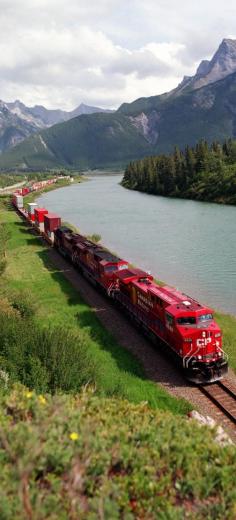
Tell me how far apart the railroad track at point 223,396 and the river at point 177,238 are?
50.4 ft

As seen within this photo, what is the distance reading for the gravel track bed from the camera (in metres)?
23.3

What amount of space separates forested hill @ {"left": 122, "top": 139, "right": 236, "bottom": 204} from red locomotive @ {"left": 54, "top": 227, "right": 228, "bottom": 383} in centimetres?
8385

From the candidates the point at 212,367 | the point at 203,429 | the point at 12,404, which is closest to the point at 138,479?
the point at 203,429

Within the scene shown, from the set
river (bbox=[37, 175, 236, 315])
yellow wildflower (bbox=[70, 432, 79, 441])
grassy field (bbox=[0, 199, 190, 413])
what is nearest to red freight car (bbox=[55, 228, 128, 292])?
grassy field (bbox=[0, 199, 190, 413])

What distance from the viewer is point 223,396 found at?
2411cm

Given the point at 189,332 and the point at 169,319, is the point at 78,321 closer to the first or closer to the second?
the point at 169,319

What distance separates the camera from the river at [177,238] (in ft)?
161

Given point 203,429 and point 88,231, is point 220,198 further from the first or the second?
point 203,429

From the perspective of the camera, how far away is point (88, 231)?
89.5 meters

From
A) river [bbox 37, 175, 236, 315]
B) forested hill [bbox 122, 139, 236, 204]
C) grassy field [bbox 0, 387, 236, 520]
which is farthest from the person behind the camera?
forested hill [bbox 122, 139, 236, 204]

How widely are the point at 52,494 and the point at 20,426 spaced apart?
4.86 ft

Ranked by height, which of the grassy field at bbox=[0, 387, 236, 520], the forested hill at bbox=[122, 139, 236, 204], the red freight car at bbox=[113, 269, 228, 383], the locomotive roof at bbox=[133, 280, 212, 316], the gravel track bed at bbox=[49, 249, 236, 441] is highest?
the forested hill at bbox=[122, 139, 236, 204]

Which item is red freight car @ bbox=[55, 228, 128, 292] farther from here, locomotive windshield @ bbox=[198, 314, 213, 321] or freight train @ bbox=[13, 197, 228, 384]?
locomotive windshield @ bbox=[198, 314, 213, 321]

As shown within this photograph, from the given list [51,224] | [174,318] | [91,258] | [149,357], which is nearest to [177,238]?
[51,224]
